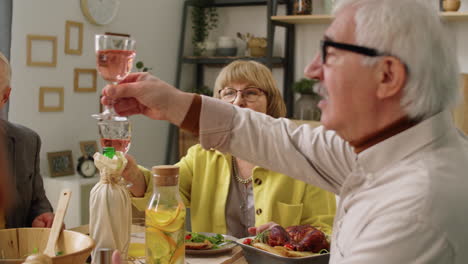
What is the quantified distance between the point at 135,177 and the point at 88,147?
83.8 inches

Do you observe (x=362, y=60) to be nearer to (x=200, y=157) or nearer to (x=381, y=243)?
(x=381, y=243)

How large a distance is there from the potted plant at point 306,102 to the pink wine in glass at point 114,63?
9.81 ft

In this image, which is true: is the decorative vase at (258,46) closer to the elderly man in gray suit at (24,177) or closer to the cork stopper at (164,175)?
the elderly man in gray suit at (24,177)

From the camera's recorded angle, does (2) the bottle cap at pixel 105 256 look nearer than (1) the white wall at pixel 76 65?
Yes

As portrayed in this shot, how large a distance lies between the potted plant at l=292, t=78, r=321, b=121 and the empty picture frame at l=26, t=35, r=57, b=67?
176cm

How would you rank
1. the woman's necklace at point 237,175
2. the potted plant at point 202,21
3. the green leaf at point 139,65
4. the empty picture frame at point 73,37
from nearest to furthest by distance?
the woman's necklace at point 237,175, the empty picture frame at point 73,37, the green leaf at point 139,65, the potted plant at point 202,21

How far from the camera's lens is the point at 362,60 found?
106 centimetres

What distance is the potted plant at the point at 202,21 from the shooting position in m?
4.88

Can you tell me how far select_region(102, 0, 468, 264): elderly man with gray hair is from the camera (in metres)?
0.96

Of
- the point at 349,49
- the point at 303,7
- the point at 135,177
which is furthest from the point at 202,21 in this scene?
the point at 349,49

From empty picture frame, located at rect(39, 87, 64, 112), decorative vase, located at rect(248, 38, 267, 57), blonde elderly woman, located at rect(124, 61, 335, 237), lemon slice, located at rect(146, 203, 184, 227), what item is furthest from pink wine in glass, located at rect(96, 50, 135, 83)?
decorative vase, located at rect(248, 38, 267, 57)

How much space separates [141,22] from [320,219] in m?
2.83

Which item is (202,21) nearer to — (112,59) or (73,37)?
(73,37)

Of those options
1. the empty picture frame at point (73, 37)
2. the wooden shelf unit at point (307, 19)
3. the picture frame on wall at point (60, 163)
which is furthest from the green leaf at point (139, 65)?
the wooden shelf unit at point (307, 19)
